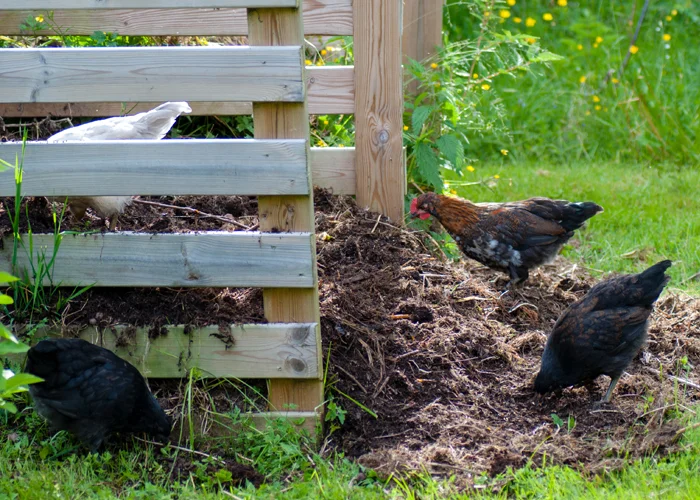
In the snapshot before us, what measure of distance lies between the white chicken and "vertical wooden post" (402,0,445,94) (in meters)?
1.91

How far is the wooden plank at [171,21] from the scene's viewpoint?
4715 mm

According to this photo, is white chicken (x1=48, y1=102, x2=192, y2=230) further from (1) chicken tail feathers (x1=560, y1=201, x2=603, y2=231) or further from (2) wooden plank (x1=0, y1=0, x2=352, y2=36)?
(1) chicken tail feathers (x1=560, y1=201, x2=603, y2=231)

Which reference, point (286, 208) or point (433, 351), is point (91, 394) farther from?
point (433, 351)

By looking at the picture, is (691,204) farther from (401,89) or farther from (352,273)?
(352,273)

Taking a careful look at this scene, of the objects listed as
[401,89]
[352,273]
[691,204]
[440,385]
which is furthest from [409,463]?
[691,204]

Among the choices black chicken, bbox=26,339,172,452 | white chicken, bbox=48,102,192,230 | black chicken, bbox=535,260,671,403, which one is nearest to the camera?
black chicken, bbox=26,339,172,452

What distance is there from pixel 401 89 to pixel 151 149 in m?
2.03

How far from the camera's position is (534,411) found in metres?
3.90

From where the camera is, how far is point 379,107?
15.8 feet

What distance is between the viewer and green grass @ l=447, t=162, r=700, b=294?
5742 millimetres

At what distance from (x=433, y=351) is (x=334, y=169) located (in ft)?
4.87

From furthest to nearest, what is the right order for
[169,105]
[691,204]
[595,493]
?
[691,204]
[169,105]
[595,493]

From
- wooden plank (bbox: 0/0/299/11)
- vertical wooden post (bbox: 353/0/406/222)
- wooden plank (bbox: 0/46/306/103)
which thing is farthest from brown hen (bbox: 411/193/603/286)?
wooden plank (bbox: 0/0/299/11)

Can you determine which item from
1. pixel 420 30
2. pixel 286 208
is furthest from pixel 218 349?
pixel 420 30
